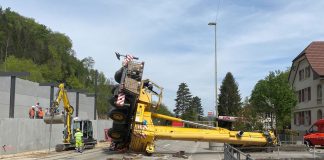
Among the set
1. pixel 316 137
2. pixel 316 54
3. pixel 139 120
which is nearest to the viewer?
pixel 139 120

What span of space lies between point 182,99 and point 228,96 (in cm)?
6601

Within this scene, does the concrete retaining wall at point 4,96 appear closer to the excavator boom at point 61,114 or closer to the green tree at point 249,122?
the excavator boom at point 61,114

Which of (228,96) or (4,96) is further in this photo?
(228,96)

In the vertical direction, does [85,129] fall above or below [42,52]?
below

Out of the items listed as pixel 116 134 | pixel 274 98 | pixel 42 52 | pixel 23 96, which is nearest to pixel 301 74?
pixel 274 98

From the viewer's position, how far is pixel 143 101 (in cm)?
2814

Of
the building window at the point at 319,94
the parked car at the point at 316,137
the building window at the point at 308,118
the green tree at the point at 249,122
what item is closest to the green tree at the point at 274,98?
the green tree at the point at 249,122

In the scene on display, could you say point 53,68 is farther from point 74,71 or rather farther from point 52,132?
point 52,132

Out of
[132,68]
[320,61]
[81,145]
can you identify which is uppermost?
[320,61]

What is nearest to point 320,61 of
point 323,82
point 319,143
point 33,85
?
point 323,82

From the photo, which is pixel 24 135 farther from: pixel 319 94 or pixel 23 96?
pixel 319 94

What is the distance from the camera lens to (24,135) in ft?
104

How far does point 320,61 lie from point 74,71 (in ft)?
267

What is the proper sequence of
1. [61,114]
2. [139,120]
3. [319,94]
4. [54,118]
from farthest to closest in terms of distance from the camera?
[319,94] → [61,114] → [54,118] → [139,120]
